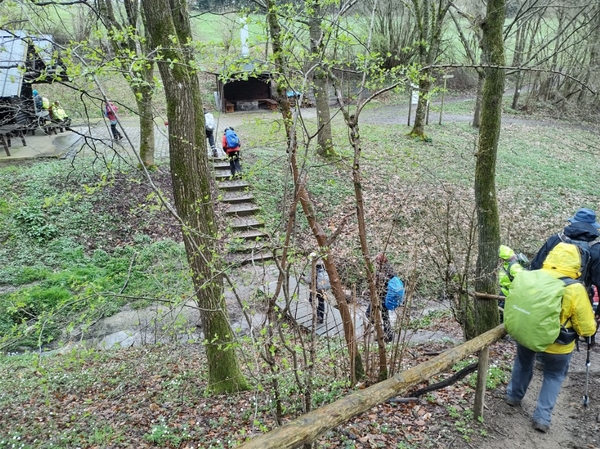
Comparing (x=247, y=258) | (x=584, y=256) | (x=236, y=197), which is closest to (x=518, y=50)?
(x=236, y=197)

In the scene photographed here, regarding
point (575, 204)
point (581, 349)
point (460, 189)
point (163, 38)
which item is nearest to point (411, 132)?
point (460, 189)

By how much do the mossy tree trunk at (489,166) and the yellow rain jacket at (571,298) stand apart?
144cm

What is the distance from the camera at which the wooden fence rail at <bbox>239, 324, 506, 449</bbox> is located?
2.47m

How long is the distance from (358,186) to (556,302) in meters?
2.12

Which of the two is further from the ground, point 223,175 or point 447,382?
Answer: point 223,175

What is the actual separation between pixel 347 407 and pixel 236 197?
32.8 feet

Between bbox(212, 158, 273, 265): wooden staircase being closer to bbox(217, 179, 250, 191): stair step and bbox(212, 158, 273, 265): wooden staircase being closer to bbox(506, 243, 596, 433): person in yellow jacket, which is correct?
bbox(217, 179, 250, 191): stair step

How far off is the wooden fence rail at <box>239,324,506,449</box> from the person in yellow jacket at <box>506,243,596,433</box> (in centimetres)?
51

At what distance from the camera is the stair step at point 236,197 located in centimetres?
1227

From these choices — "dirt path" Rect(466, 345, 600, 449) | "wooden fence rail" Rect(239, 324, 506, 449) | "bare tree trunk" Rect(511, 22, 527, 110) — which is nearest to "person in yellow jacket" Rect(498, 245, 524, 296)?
"dirt path" Rect(466, 345, 600, 449)

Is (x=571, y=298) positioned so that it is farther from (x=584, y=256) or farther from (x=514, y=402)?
(x=514, y=402)

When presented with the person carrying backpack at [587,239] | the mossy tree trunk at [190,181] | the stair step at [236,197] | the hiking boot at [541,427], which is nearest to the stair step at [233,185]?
the stair step at [236,197]

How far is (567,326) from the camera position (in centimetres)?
386

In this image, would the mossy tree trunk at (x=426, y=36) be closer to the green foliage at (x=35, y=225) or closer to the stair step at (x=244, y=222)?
the stair step at (x=244, y=222)
